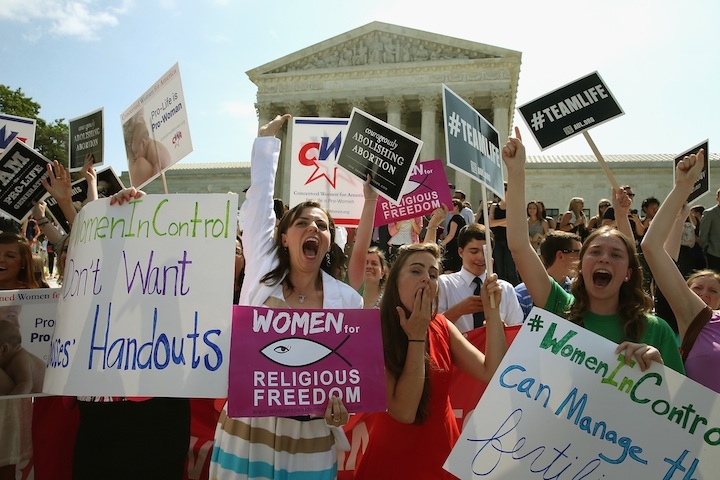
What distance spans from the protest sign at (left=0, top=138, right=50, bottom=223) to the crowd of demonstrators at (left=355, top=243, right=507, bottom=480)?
3.10 m

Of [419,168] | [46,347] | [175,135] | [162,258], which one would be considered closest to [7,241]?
[46,347]

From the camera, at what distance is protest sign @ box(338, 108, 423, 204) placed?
167 inches

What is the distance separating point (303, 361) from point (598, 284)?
1.49 metres

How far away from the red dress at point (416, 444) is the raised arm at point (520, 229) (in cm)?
69

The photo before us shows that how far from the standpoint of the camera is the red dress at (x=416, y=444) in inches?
93.7

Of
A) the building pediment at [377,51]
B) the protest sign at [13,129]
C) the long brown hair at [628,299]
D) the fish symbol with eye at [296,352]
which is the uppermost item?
the building pediment at [377,51]

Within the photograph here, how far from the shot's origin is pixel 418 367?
233 cm

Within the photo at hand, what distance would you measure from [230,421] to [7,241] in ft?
6.28

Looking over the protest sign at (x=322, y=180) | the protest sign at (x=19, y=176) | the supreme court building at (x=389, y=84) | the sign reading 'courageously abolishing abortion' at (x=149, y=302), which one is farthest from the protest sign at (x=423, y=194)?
the supreme court building at (x=389, y=84)

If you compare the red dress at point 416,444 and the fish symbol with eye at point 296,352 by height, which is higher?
the fish symbol with eye at point 296,352

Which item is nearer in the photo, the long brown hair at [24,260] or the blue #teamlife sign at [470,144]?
the blue #teamlife sign at [470,144]

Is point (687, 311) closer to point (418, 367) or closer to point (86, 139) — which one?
point (418, 367)

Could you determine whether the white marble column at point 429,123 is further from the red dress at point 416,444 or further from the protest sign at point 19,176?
the red dress at point 416,444

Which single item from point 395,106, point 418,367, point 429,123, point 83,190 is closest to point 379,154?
point 418,367
